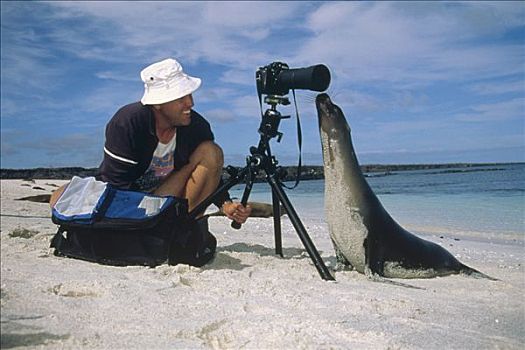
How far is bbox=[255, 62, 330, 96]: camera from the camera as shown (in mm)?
3426

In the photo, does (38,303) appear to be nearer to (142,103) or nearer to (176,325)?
(176,325)

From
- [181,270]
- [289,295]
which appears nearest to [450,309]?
[289,295]

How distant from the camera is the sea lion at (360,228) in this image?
376 centimetres

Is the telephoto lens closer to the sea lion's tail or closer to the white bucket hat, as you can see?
the white bucket hat

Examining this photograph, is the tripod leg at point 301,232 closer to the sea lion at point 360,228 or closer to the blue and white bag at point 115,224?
the sea lion at point 360,228

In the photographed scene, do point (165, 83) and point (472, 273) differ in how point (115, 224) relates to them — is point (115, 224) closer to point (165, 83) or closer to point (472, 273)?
point (165, 83)

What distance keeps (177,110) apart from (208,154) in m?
0.41

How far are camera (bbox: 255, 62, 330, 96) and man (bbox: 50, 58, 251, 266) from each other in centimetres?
41

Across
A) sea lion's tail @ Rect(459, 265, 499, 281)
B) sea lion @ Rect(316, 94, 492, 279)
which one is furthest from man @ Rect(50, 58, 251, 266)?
sea lion's tail @ Rect(459, 265, 499, 281)

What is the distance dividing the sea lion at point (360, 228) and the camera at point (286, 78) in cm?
55

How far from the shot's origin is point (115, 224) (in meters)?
3.21

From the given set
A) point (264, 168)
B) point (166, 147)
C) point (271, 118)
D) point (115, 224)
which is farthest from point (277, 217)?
point (115, 224)

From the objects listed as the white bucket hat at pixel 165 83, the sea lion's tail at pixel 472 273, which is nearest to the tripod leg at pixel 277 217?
the white bucket hat at pixel 165 83

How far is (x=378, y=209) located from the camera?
12.8ft
